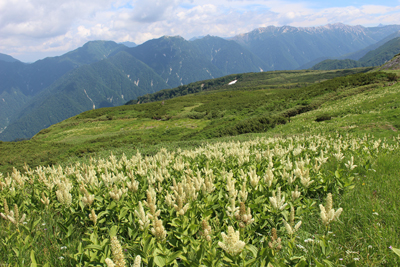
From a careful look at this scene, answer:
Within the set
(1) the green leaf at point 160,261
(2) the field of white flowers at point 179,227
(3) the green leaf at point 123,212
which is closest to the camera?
(1) the green leaf at point 160,261

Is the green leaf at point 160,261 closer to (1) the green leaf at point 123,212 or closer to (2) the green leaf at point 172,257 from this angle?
(2) the green leaf at point 172,257

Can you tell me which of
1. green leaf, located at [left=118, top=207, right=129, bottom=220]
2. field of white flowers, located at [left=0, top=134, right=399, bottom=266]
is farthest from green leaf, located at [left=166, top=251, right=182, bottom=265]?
green leaf, located at [left=118, top=207, right=129, bottom=220]

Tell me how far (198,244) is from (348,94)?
34188 millimetres

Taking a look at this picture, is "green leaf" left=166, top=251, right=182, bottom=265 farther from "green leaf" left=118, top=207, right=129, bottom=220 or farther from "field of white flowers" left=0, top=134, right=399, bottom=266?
"green leaf" left=118, top=207, right=129, bottom=220

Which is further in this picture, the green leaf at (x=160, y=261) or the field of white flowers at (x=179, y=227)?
the field of white flowers at (x=179, y=227)

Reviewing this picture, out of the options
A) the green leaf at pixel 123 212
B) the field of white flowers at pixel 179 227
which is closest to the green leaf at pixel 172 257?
the field of white flowers at pixel 179 227

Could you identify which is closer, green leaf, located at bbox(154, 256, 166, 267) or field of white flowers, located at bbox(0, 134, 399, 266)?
green leaf, located at bbox(154, 256, 166, 267)

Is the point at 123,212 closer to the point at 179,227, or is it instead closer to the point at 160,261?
the point at 179,227

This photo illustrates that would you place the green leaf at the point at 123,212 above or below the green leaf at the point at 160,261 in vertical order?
above

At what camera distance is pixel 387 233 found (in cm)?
268

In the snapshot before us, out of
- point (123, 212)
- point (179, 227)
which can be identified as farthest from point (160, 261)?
point (123, 212)

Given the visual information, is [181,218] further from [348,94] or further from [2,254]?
[348,94]

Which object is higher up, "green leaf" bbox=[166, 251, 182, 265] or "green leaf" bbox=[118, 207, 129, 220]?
"green leaf" bbox=[118, 207, 129, 220]

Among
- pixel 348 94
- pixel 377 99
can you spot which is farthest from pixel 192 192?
pixel 348 94
